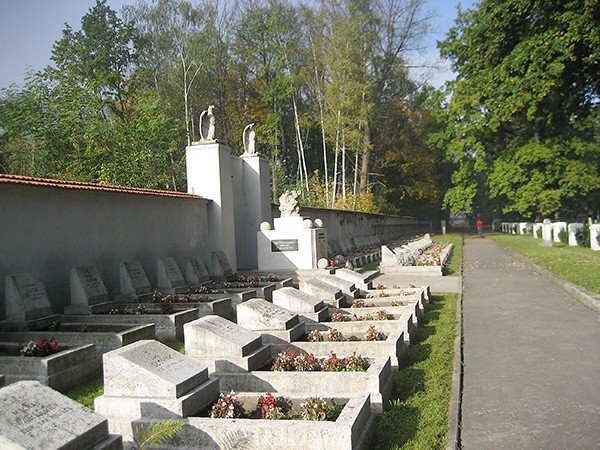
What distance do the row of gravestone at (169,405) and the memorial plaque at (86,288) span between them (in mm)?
3922

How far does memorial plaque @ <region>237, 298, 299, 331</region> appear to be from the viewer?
291 inches

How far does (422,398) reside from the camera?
5.77 meters

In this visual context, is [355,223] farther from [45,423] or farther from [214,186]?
[45,423]

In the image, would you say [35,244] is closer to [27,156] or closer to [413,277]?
[413,277]

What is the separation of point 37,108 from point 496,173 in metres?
27.2

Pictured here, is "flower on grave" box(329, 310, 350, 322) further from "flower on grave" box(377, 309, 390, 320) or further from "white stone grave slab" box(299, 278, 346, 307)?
"white stone grave slab" box(299, 278, 346, 307)

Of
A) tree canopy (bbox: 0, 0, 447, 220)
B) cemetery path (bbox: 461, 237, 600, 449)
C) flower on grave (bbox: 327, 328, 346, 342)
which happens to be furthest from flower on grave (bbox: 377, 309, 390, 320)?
tree canopy (bbox: 0, 0, 447, 220)

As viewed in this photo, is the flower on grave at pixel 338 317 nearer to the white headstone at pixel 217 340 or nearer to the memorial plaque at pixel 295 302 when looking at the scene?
the memorial plaque at pixel 295 302

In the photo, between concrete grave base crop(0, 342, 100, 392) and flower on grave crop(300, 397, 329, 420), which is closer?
flower on grave crop(300, 397, 329, 420)

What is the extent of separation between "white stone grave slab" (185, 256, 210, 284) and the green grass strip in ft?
19.9

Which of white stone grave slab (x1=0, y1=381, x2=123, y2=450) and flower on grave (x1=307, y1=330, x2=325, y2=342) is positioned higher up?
white stone grave slab (x1=0, y1=381, x2=123, y2=450)

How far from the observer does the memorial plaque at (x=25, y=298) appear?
8.17 meters

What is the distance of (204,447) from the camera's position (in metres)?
4.30

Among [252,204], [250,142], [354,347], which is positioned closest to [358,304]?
[354,347]
